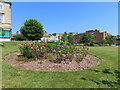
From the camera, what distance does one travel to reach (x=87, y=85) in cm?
353

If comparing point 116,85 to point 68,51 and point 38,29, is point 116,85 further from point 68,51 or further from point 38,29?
point 38,29

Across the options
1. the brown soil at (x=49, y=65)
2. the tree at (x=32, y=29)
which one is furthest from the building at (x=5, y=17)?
the brown soil at (x=49, y=65)

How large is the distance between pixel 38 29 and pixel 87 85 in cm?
3189

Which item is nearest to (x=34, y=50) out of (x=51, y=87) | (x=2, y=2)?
(x=51, y=87)

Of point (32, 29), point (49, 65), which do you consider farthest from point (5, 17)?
point (49, 65)

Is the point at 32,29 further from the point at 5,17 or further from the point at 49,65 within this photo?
the point at 49,65

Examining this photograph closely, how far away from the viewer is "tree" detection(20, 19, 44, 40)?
31.7m

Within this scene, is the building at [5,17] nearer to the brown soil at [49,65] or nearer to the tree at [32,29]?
the tree at [32,29]

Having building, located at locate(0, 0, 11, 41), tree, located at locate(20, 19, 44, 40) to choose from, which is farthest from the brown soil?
tree, located at locate(20, 19, 44, 40)

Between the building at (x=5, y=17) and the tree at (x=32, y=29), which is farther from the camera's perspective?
the tree at (x=32, y=29)

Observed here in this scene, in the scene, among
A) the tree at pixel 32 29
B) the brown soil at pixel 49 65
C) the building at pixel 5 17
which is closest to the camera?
the brown soil at pixel 49 65

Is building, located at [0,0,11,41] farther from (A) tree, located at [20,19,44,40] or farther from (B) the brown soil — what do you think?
(B) the brown soil

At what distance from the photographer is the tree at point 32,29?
3172 cm

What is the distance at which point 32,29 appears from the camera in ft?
104
